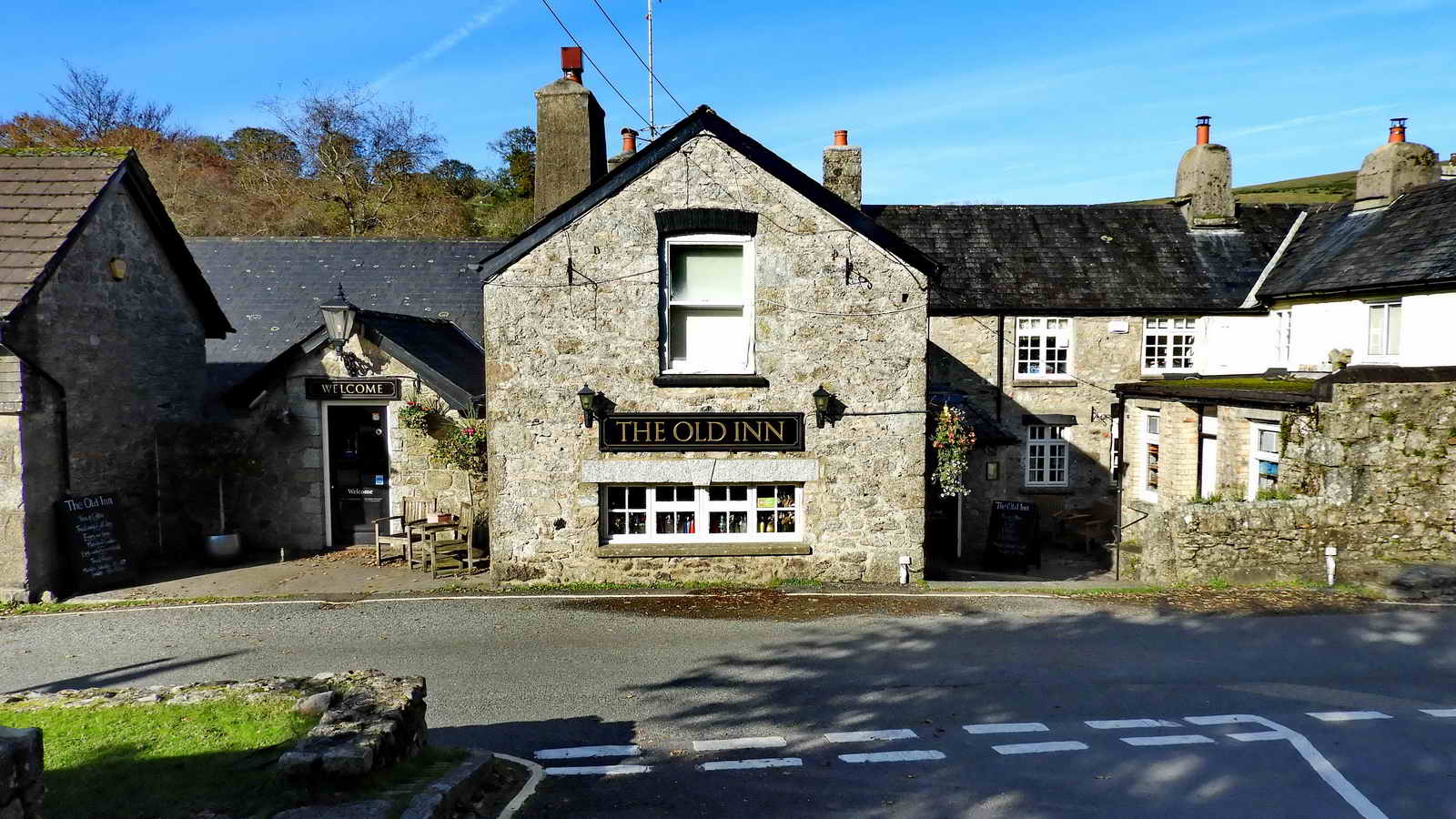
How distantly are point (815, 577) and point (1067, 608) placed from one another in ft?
11.0

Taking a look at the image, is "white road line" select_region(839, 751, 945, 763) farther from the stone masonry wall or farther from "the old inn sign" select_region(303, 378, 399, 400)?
"the old inn sign" select_region(303, 378, 399, 400)

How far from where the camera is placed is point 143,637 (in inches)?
396

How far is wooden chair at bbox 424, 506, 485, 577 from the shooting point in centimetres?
1305

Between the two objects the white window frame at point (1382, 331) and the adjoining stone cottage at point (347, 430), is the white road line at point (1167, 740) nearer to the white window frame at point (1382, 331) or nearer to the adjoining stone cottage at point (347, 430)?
the adjoining stone cottage at point (347, 430)

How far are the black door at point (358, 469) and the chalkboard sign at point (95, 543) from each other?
9.98 feet

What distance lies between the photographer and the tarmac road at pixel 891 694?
19.9 ft

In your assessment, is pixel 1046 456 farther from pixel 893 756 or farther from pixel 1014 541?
pixel 893 756

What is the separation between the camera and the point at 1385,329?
18.6 metres

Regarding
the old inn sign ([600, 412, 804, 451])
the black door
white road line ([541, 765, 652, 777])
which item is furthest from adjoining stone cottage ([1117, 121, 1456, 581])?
the black door

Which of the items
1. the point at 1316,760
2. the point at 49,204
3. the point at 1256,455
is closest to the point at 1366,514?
the point at 1256,455

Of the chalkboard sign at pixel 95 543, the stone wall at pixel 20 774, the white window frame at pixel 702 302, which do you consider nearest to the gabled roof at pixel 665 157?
the white window frame at pixel 702 302

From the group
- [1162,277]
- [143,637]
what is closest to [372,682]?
[143,637]

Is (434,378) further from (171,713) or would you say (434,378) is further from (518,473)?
(171,713)

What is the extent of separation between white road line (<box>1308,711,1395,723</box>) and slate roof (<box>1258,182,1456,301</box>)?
1315 centimetres
